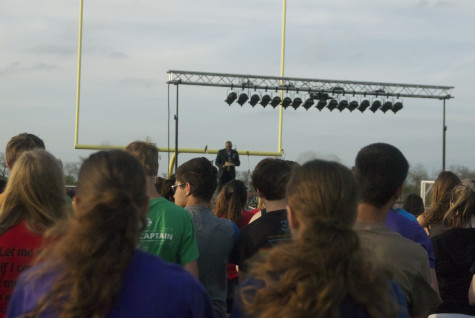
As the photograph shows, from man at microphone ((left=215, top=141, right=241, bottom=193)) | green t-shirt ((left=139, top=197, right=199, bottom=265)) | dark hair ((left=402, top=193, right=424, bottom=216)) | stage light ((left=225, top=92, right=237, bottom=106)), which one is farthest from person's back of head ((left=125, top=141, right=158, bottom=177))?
stage light ((left=225, top=92, right=237, bottom=106))

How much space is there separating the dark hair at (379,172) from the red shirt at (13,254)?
157 centimetres

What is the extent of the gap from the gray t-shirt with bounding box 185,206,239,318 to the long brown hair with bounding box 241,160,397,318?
2.18 meters

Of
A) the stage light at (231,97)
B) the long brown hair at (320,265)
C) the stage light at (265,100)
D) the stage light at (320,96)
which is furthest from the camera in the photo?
the stage light at (320,96)

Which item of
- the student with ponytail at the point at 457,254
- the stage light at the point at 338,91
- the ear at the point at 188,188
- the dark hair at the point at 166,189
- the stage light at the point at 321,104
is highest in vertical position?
the stage light at the point at 338,91

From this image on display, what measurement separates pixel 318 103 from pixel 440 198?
19721 millimetres

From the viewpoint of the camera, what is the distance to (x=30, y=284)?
2.06 m

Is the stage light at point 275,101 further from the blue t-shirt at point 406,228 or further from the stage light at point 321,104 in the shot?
the blue t-shirt at point 406,228

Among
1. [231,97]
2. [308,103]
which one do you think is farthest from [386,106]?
[231,97]

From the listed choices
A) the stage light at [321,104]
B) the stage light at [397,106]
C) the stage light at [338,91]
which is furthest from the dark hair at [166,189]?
the stage light at [397,106]

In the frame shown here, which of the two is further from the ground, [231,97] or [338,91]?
[338,91]

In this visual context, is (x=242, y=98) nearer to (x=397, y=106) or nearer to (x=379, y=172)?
(x=397, y=106)

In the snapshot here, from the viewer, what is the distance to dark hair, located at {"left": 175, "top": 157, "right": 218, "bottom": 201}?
4352mm

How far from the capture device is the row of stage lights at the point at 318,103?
23.9 metres

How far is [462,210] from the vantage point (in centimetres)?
474
